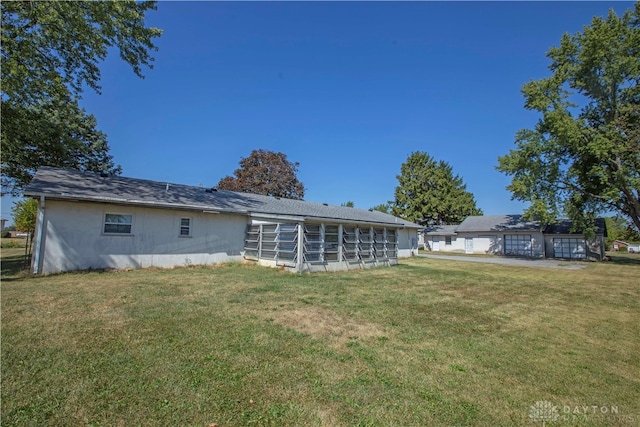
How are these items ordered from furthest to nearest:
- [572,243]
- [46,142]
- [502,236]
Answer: [502,236], [572,243], [46,142]

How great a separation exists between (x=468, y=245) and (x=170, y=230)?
33.8 metres

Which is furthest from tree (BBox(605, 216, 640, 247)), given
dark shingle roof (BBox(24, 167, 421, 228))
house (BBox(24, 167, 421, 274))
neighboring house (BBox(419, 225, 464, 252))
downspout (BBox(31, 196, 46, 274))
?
downspout (BBox(31, 196, 46, 274))

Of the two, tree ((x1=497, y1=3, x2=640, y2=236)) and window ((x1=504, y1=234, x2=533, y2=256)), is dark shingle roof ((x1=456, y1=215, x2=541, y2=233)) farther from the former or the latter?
tree ((x1=497, y1=3, x2=640, y2=236))

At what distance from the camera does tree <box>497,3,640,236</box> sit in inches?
870

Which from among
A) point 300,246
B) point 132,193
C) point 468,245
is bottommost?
point 300,246

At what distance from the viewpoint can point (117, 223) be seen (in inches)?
463

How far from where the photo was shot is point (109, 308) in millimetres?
6008

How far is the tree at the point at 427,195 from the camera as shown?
42000 mm

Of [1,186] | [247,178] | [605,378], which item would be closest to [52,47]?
[1,186]

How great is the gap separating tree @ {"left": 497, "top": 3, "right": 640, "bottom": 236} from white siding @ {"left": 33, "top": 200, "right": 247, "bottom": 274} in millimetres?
24983

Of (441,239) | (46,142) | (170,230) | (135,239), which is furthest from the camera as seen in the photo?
(441,239)

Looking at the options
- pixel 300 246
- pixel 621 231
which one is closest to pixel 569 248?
pixel 300 246

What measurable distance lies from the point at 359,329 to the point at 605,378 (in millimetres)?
3433

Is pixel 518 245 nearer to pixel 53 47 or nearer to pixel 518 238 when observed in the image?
pixel 518 238
